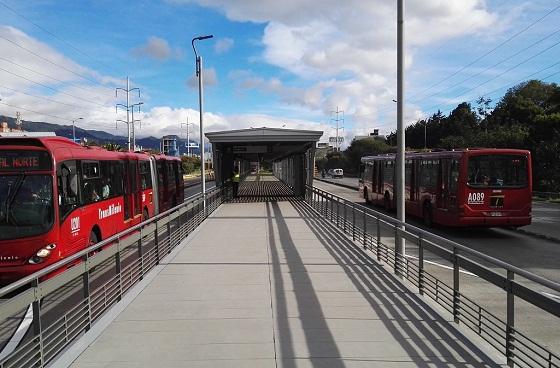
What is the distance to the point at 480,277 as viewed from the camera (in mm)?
5859

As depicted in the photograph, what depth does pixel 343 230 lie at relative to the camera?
15352 mm

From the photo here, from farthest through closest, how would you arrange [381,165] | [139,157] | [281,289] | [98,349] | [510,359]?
[381,165] < [139,157] < [281,289] < [98,349] < [510,359]

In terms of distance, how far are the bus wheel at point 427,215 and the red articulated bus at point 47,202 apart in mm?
11291

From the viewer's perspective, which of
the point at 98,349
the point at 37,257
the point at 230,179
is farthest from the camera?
the point at 230,179

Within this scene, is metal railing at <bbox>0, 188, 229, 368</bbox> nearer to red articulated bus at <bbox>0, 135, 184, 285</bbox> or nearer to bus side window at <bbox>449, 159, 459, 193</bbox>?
red articulated bus at <bbox>0, 135, 184, 285</bbox>

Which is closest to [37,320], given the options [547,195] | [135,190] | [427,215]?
[135,190]

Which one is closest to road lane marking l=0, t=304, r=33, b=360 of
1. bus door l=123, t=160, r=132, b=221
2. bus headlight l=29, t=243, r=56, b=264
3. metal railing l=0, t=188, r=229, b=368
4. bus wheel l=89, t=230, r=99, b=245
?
metal railing l=0, t=188, r=229, b=368

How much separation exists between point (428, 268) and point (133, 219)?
9212 mm

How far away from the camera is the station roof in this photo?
76.5 feet

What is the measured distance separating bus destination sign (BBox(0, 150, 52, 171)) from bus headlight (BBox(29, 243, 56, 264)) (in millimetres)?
1528

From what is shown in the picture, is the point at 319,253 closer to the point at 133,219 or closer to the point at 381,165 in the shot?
the point at 133,219

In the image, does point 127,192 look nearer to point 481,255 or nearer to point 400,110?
point 400,110

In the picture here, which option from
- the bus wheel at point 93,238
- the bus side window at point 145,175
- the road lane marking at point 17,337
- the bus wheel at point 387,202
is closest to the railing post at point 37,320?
the road lane marking at point 17,337

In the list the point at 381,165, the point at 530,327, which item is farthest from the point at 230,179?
the point at 530,327
